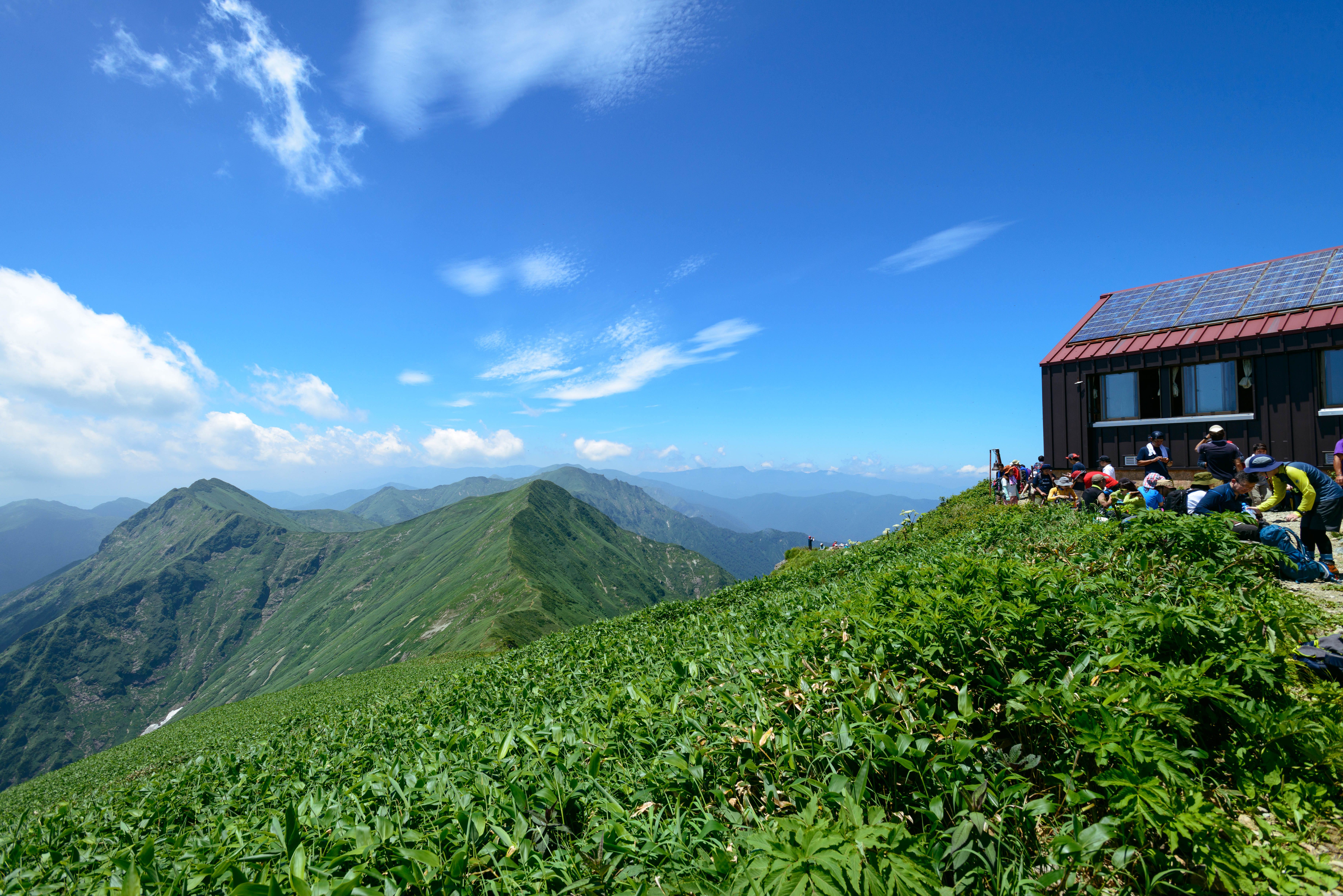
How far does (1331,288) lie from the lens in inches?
676

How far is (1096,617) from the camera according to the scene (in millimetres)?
4289

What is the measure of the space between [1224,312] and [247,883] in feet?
90.9

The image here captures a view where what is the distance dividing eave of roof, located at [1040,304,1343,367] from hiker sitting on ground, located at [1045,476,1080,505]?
5266 millimetres

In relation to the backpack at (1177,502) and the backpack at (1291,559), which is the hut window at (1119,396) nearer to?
the backpack at (1177,502)

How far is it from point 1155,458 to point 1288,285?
8.19 meters

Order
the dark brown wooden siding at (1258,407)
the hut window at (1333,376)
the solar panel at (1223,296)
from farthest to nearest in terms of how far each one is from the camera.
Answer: the solar panel at (1223,296) < the dark brown wooden siding at (1258,407) < the hut window at (1333,376)

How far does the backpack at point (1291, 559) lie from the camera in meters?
7.56

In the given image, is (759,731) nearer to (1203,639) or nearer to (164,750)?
(1203,639)

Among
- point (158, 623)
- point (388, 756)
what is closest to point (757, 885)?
point (388, 756)

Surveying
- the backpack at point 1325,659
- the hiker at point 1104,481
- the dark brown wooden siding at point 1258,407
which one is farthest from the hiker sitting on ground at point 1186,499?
the dark brown wooden siding at point 1258,407

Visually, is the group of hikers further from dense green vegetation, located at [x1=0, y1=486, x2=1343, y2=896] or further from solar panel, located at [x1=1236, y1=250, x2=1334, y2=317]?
solar panel, located at [x1=1236, y1=250, x2=1334, y2=317]

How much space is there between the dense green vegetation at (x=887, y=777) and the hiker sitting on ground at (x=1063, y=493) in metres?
11.2

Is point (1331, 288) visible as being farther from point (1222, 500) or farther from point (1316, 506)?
point (1222, 500)

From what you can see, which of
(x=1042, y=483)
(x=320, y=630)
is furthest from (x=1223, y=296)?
(x=320, y=630)
